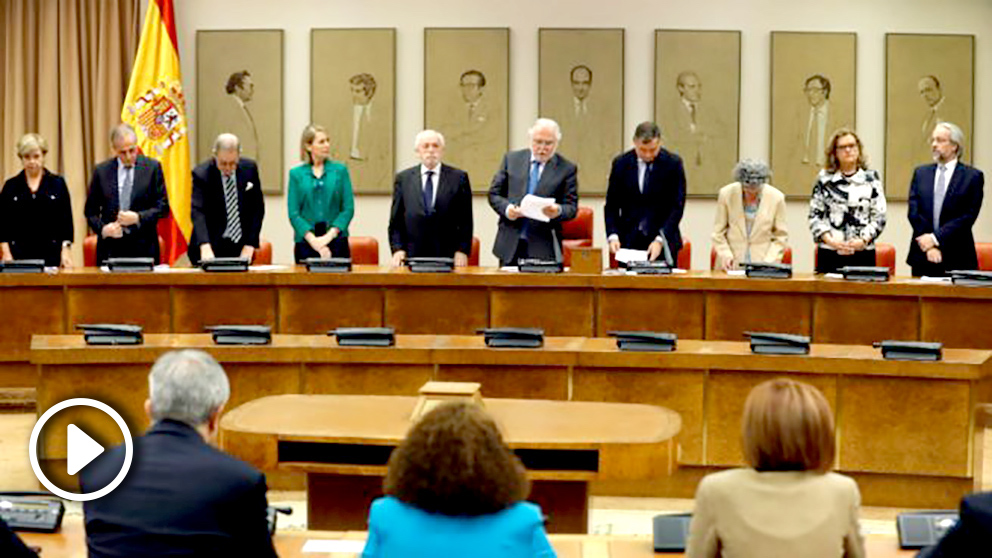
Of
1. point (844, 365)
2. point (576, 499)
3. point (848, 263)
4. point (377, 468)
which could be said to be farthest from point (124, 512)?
point (848, 263)

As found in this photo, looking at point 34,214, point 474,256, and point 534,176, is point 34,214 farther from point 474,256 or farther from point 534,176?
point 534,176

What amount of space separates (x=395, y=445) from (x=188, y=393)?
143 centimetres

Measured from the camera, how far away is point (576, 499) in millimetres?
4711

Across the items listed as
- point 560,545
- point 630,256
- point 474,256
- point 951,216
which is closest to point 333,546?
point 560,545

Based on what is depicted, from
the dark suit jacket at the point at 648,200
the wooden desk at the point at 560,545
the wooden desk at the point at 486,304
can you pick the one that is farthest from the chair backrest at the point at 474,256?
the wooden desk at the point at 560,545

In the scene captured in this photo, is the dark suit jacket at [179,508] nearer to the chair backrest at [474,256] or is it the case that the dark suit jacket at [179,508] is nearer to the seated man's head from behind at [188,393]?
the seated man's head from behind at [188,393]

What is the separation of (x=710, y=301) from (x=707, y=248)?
3.78 m

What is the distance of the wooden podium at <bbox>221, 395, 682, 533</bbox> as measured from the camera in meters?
4.44

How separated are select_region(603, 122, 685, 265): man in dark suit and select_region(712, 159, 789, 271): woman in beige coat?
0.87 feet

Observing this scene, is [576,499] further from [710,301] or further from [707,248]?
[707,248]

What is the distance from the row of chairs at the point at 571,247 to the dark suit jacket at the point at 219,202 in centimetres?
19

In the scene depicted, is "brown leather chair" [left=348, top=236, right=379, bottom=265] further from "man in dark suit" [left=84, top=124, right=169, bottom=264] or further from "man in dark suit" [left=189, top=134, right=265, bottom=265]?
"man in dark suit" [left=84, top=124, right=169, bottom=264]

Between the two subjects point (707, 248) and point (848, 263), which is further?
point (707, 248)

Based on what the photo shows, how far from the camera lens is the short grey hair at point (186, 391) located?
10.1 feet
